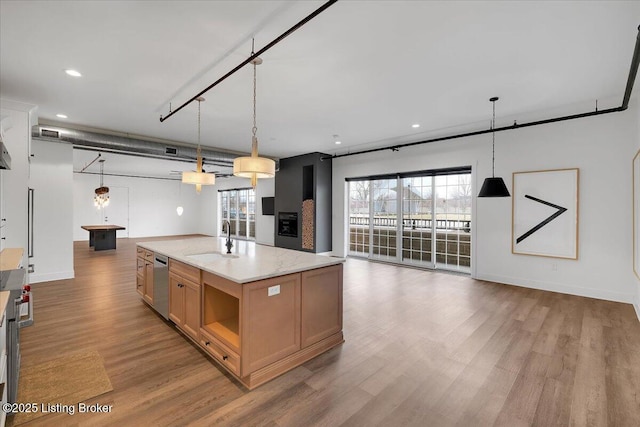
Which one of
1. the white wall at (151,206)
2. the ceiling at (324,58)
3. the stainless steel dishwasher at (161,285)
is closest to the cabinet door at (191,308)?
the stainless steel dishwasher at (161,285)

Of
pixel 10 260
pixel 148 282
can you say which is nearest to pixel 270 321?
pixel 148 282

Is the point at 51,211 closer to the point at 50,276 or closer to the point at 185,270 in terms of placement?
the point at 50,276

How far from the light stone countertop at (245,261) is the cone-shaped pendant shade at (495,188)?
9.02 feet

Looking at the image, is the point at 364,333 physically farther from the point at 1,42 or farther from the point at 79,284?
the point at 79,284

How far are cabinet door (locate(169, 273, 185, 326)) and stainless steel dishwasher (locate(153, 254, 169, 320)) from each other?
0.12 m

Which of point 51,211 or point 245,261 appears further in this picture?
point 51,211

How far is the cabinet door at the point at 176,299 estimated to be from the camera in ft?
10.1

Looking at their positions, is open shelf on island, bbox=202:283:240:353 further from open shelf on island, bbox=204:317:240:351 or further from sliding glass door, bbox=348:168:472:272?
sliding glass door, bbox=348:168:472:272

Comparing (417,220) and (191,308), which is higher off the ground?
(417,220)

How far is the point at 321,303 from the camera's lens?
110 inches

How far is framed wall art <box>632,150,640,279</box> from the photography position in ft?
12.2

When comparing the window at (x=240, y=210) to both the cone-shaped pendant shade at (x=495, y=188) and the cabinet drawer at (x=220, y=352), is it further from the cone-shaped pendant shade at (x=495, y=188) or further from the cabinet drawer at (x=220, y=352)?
the cabinet drawer at (x=220, y=352)

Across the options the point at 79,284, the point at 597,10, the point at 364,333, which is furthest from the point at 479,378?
the point at 79,284

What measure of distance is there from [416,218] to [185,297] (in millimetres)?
5367
